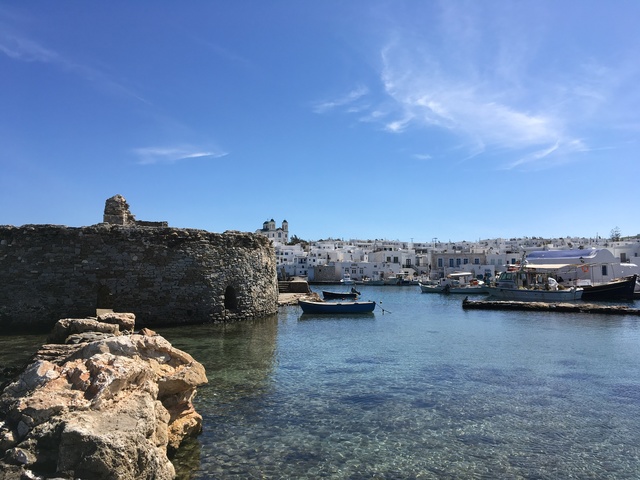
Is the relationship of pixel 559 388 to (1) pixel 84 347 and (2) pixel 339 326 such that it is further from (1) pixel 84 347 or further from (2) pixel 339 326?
(2) pixel 339 326

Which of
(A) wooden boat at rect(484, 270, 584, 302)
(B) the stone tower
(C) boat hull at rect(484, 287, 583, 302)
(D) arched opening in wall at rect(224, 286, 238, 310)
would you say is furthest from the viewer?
(A) wooden boat at rect(484, 270, 584, 302)

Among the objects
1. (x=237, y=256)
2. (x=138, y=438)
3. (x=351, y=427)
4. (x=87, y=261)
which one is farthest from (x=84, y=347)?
(x=237, y=256)

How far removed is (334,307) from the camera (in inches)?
995

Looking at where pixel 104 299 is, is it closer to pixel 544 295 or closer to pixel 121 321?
pixel 121 321

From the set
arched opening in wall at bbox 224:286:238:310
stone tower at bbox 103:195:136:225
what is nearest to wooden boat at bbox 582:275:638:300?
arched opening in wall at bbox 224:286:238:310

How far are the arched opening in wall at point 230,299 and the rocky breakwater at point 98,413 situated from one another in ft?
44.9

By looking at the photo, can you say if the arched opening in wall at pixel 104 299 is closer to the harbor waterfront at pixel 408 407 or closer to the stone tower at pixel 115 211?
the harbor waterfront at pixel 408 407

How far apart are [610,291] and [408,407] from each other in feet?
124

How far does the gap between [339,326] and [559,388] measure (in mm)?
11617

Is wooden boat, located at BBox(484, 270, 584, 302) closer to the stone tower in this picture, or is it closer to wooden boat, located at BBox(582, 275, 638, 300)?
wooden boat, located at BBox(582, 275, 638, 300)

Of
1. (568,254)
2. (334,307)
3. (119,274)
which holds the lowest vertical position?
(334,307)

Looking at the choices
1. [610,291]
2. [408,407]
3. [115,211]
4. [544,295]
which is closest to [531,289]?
[544,295]

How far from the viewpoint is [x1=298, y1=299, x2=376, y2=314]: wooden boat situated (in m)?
24.8

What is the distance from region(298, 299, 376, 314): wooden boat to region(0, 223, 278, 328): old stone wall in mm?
4976
